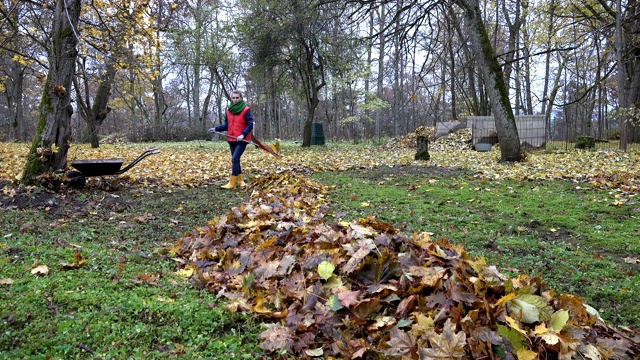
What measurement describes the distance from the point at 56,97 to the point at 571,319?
306 inches

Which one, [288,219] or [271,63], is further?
[271,63]

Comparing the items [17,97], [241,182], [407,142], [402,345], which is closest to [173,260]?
[402,345]

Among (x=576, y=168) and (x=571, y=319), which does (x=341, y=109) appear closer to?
(x=576, y=168)

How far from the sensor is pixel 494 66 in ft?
36.1

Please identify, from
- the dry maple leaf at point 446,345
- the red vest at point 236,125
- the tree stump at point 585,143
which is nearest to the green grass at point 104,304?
the dry maple leaf at point 446,345

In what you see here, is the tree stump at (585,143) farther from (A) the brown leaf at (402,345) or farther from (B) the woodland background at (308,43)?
(A) the brown leaf at (402,345)

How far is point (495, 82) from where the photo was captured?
1102 cm

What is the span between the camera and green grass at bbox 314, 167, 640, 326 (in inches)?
137

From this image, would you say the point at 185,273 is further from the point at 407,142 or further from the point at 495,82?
the point at 407,142

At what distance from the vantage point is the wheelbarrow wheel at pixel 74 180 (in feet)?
22.8

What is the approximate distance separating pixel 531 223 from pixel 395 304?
11.6 feet

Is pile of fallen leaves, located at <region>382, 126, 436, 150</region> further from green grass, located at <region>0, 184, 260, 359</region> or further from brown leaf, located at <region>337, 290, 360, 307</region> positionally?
brown leaf, located at <region>337, 290, 360, 307</region>

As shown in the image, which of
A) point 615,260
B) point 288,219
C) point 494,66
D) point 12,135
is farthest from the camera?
point 12,135

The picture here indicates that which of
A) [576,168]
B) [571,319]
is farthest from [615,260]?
[576,168]
